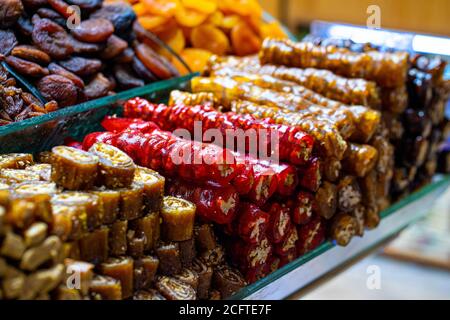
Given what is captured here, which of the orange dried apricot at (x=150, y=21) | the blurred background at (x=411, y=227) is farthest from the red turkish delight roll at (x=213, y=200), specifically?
the blurred background at (x=411, y=227)

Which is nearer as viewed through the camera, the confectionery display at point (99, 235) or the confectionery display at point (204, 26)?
the confectionery display at point (99, 235)

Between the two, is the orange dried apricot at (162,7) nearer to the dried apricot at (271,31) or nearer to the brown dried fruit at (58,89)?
the dried apricot at (271,31)

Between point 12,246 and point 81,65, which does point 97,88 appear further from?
point 12,246

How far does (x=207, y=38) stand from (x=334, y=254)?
3.77ft

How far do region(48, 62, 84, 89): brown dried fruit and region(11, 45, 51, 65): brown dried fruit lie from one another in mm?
29

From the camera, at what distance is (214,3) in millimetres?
2725

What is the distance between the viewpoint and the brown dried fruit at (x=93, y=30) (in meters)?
2.10

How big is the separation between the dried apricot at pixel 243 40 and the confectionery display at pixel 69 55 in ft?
1.63

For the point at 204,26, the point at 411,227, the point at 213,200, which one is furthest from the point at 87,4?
the point at 411,227

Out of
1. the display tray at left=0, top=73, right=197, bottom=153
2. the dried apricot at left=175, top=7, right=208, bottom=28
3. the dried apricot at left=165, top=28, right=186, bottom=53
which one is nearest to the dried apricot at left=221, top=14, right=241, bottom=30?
the dried apricot at left=175, top=7, right=208, bottom=28

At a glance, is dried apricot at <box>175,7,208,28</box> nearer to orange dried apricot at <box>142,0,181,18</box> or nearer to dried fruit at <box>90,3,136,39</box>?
orange dried apricot at <box>142,0,181,18</box>

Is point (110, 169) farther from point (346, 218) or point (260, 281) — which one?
point (346, 218)

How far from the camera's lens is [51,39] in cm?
204
